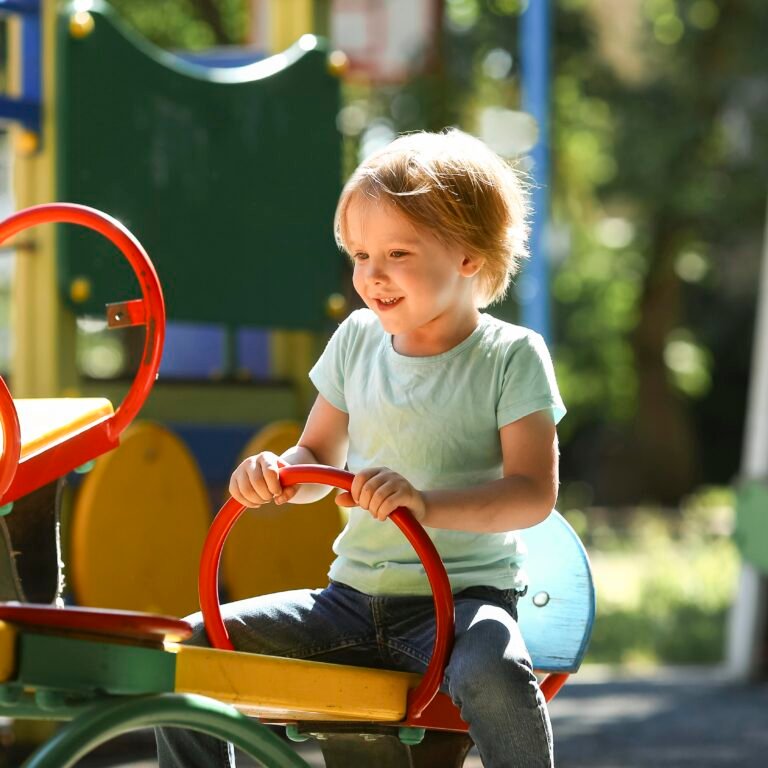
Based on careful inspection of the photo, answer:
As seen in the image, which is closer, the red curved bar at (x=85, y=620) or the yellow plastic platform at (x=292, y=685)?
the red curved bar at (x=85, y=620)

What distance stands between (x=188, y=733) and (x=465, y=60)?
1068 centimetres

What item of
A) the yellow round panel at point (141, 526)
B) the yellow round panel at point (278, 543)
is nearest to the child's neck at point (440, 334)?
the yellow round panel at point (141, 526)

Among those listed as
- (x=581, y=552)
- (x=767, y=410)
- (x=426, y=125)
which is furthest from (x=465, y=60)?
(x=581, y=552)

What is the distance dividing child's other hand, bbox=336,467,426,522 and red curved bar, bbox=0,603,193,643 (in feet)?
1.06

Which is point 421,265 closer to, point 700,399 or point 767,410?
point 767,410

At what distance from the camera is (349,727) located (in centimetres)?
207

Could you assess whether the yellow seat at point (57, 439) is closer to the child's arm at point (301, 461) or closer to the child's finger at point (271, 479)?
the child's arm at point (301, 461)

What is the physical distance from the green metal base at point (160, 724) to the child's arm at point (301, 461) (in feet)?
1.11

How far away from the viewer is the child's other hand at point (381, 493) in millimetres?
1903

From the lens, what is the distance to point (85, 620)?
165cm

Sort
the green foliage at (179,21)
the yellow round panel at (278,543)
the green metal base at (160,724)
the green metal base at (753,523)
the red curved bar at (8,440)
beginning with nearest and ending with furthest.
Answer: the green metal base at (160,724) < the red curved bar at (8,440) < the yellow round panel at (278,543) < the green metal base at (753,523) < the green foliage at (179,21)

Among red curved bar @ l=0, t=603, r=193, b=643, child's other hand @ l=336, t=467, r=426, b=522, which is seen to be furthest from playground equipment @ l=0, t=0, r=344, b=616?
red curved bar @ l=0, t=603, r=193, b=643

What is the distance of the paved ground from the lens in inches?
158

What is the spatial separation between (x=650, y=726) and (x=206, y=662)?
298 centimetres
